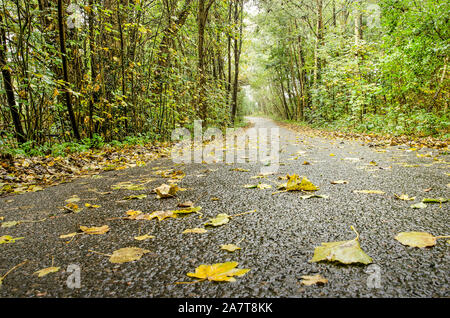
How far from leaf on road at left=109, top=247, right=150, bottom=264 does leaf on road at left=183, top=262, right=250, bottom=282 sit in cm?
29

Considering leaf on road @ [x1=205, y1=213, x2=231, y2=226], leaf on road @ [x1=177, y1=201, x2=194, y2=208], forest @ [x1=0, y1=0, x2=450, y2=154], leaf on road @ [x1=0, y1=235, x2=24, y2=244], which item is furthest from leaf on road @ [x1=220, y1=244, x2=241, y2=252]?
forest @ [x1=0, y1=0, x2=450, y2=154]

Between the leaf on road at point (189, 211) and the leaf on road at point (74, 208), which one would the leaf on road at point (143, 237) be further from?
the leaf on road at point (74, 208)

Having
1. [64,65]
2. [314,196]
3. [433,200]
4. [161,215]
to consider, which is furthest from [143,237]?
[64,65]

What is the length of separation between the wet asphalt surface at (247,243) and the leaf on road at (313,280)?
0.06 ft

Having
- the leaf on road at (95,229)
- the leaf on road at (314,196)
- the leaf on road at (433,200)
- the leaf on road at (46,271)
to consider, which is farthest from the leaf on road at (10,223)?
the leaf on road at (433,200)

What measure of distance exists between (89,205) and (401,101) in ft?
28.0

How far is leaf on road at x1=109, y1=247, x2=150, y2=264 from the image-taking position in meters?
1.02

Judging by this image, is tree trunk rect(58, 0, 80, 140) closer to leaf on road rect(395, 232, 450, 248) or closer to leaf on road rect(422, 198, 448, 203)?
leaf on road rect(395, 232, 450, 248)

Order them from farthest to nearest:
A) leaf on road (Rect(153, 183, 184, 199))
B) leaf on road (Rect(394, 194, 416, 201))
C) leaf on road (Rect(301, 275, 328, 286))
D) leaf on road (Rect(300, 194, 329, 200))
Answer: leaf on road (Rect(153, 183, 184, 199))
leaf on road (Rect(300, 194, 329, 200))
leaf on road (Rect(394, 194, 416, 201))
leaf on road (Rect(301, 275, 328, 286))

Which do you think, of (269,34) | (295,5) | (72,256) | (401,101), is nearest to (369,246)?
(72,256)

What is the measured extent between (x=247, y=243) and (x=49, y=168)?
325cm

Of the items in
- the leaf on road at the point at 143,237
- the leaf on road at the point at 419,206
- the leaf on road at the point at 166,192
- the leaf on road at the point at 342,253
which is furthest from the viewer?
the leaf on road at the point at 166,192

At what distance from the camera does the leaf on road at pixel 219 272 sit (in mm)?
857
